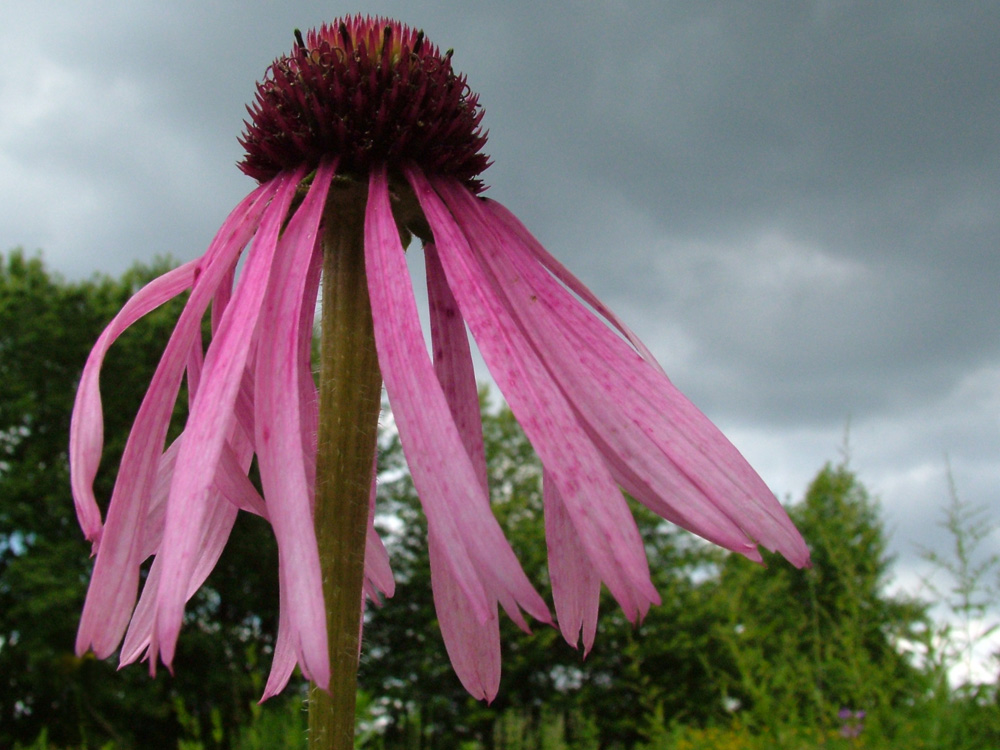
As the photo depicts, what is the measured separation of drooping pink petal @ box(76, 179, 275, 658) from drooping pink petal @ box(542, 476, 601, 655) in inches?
12.5

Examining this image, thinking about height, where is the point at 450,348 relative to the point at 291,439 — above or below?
above

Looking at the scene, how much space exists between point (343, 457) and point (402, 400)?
5.2 inches

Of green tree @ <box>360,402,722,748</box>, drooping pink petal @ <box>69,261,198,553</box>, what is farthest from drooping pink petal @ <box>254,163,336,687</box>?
green tree @ <box>360,402,722,748</box>

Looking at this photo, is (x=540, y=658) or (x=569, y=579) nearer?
(x=569, y=579)

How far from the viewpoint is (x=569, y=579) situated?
2.48ft

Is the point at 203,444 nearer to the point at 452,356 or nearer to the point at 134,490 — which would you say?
the point at 134,490

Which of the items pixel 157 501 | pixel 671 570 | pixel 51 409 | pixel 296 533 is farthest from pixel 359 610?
pixel 671 570

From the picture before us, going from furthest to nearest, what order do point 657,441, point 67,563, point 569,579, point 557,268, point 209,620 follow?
1. point 209,620
2. point 67,563
3. point 557,268
4. point 569,579
5. point 657,441

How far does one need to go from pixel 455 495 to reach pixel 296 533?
10 cm

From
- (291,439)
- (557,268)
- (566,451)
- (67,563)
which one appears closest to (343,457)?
(291,439)

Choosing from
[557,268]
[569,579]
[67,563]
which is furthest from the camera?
[67,563]

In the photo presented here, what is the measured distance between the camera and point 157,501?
775 millimetres

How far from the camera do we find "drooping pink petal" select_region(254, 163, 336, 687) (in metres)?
0.45

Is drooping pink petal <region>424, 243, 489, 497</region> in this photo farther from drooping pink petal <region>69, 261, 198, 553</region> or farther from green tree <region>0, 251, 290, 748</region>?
green tree <region>0, 251, 290, 748</region>
